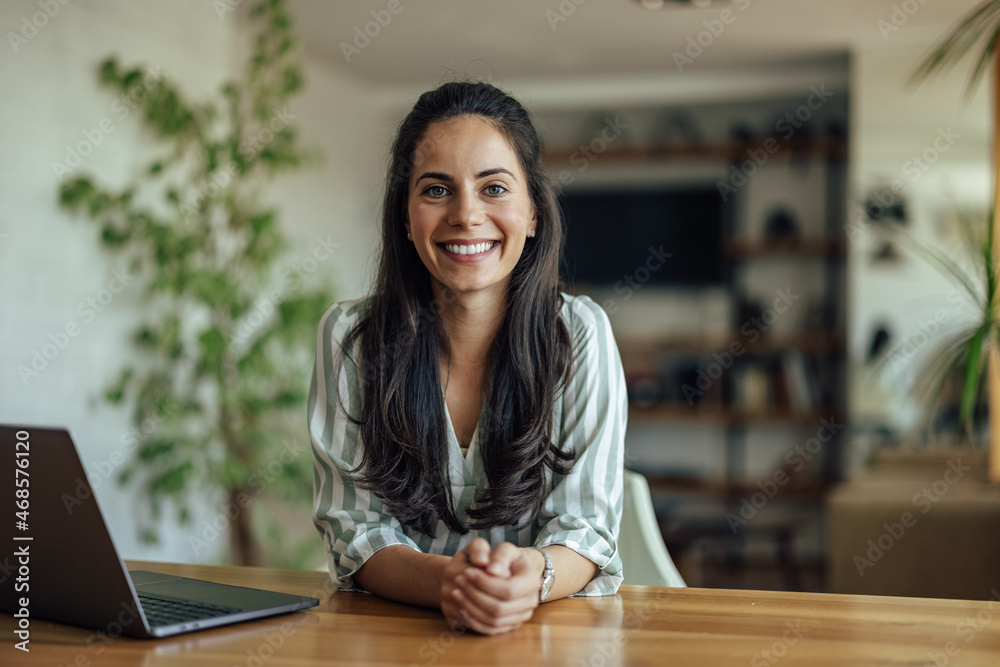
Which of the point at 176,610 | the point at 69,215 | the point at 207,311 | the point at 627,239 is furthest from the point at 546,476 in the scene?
the point at 627,239

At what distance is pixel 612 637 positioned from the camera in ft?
3.23

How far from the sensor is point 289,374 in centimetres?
395

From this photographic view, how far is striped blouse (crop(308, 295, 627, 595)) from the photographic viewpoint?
129 centimetres

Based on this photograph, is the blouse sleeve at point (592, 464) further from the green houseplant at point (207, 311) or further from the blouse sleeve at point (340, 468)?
the green houseplant at point (207, 311)

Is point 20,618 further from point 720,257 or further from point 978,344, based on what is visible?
point 720,257

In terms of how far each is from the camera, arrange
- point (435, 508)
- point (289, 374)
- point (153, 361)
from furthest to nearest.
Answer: point (289, 374)
point (153, 361)
point (435, 508)

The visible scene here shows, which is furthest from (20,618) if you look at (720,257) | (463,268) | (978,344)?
(720,257)

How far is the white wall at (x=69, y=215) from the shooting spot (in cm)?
301

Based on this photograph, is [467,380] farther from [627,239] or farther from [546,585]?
[627,239]

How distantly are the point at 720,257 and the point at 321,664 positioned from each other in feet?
16.8

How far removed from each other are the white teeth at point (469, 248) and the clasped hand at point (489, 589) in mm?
490

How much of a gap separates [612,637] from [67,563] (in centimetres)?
58

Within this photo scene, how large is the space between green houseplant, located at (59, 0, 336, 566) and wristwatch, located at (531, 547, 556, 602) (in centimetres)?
258

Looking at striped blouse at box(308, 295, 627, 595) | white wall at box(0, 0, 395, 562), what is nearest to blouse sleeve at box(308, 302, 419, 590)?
striped blouse at box(308, 295, 627, 595)
